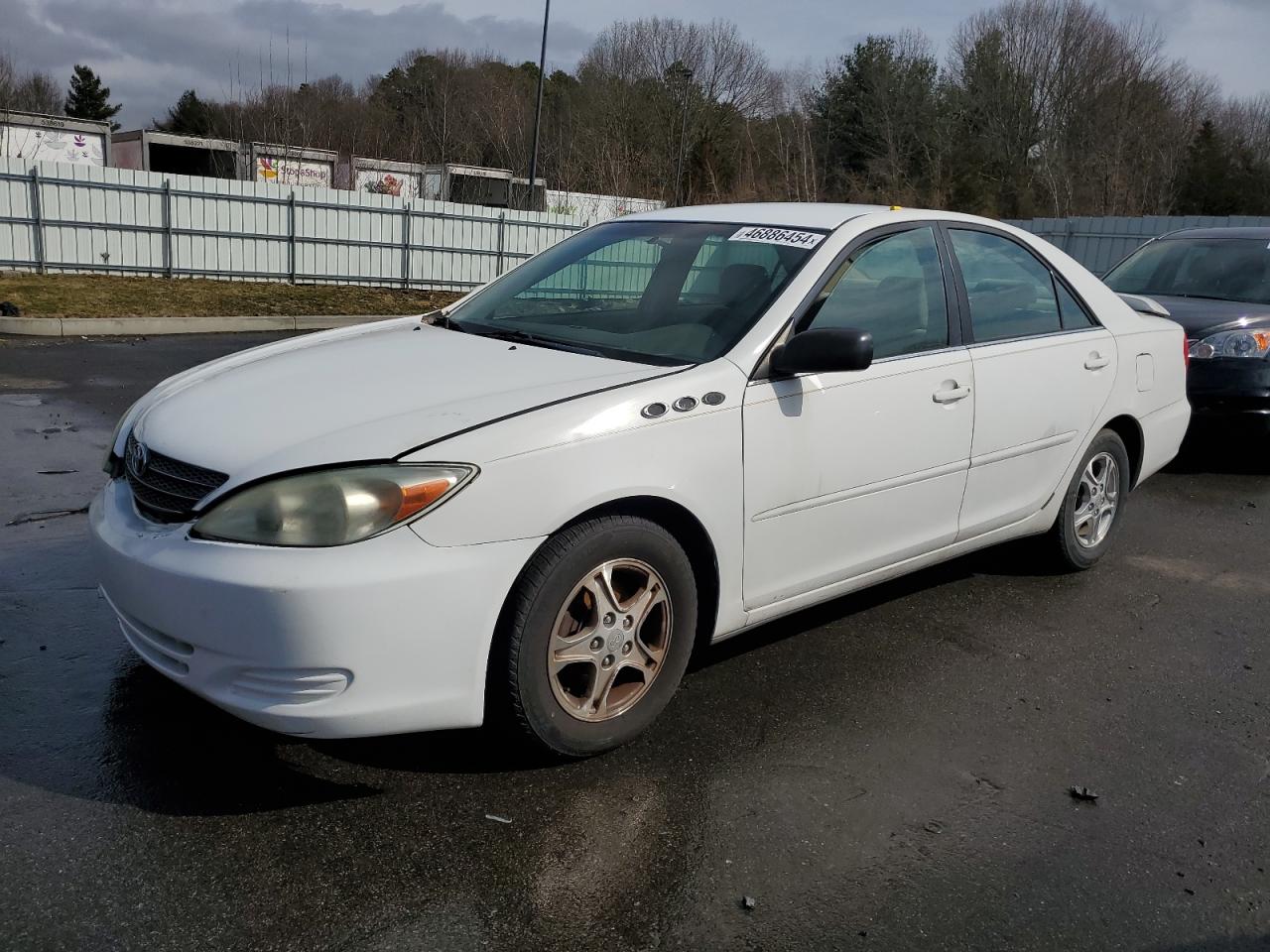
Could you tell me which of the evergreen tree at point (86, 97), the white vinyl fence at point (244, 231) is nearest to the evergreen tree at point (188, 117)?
the evergreen tree at point (86, 97)

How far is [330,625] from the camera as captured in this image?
8.61 ft

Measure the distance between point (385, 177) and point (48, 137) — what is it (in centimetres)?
911

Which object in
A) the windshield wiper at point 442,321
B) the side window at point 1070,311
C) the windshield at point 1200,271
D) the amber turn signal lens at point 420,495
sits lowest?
the amber turn signal lens at point 420,495

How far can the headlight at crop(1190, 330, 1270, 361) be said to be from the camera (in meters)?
7.41

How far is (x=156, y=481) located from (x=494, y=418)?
943 mm

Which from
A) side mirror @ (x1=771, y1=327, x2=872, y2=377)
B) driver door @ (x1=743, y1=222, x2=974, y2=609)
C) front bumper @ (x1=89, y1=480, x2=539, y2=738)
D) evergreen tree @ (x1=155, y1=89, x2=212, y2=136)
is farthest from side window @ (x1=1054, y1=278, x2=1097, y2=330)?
evergreen tree @ (x1=155, y1=89, x2=212, y2=136)

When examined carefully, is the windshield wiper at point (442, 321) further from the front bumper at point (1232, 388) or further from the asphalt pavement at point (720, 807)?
the front bumper at point (1232, 388)

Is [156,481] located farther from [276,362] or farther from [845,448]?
[845,448]

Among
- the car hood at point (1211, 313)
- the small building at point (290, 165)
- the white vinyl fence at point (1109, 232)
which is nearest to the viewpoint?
the car hood at point (1211, 313)

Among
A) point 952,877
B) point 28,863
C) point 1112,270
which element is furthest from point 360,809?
point 1112,270

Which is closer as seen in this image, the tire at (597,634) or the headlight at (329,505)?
the headlight at (329,505)

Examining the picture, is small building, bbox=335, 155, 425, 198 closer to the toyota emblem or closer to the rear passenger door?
the rear passenger door

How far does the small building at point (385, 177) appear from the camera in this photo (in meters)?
33.2

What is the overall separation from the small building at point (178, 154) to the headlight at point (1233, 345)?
2976cm
